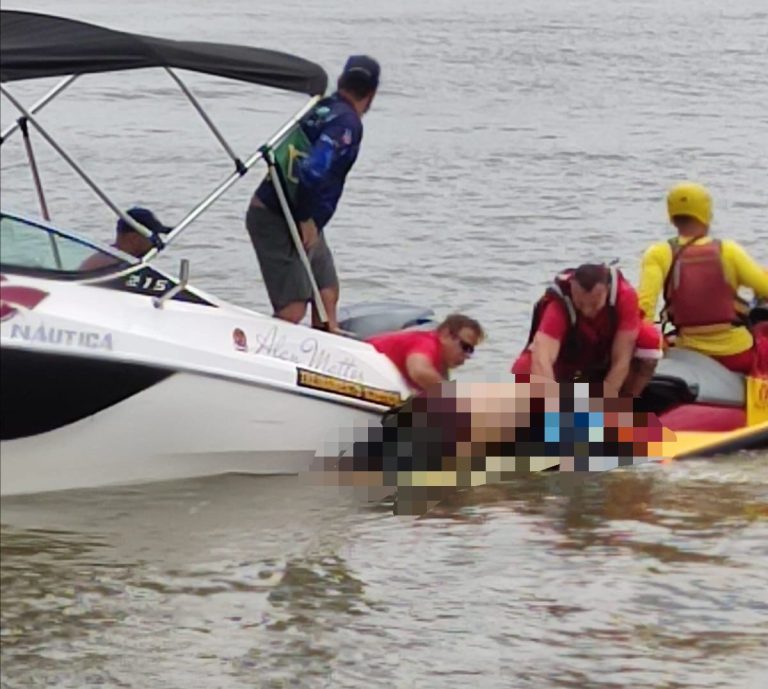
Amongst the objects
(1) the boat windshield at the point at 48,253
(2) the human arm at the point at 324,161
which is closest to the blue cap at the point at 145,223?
(1) the boat windshield at the point at 48,253

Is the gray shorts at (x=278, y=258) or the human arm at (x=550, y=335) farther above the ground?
the gray shorts at (x=278, y=258)

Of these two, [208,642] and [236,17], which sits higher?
[236,17]

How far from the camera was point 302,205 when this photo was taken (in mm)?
8586

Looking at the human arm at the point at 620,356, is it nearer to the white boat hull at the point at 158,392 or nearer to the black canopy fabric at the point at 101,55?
the white boat hull at the point at 158,392

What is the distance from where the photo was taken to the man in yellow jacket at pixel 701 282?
895cm

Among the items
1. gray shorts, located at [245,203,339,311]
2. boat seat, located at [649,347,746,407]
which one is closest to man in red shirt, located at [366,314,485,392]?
gray shorts, located at [245,203,339,311]

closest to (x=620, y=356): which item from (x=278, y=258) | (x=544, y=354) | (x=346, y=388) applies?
(x=544, y=354)

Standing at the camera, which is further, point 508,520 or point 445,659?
point 508,520

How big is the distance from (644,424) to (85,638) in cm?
316

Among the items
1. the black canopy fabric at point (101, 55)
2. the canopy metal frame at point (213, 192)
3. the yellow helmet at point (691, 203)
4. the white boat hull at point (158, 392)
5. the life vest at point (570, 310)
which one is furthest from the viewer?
the yellow helmet at point (691, 203)

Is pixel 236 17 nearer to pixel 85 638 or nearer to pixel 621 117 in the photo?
pixel 621 117

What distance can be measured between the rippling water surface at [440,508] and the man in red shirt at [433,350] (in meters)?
0.57

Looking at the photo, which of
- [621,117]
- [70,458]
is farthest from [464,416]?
[621,117]

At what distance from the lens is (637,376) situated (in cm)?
858
